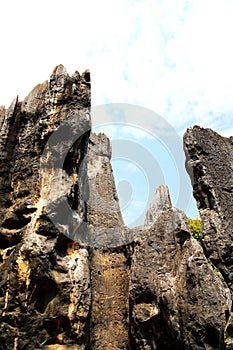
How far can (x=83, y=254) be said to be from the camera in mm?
5664

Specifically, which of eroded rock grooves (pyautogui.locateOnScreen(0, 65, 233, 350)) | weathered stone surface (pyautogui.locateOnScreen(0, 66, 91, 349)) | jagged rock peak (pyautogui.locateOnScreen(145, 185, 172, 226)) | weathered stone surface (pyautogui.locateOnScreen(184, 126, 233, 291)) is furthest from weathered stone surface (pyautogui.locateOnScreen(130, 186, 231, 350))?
jagged rock peak (pyautogui.locateOnScreen(145, 185, 172, 226))

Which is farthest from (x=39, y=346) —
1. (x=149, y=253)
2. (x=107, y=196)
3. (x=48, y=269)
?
(x=107, y=196)

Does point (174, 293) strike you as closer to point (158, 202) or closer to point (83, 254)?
point (83, 254)

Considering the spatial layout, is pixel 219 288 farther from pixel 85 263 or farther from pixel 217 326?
pixel 85 263

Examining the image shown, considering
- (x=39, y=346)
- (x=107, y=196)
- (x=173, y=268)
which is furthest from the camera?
(x=107, y=196)

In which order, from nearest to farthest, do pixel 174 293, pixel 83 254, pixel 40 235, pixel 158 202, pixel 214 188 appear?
pixel 40 235 < pixel 174 293 < pixel 83 254 < pixel 214 188 < pixel 158 202

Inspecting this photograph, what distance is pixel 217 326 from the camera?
4941 mm

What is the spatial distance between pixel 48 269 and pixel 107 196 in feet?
13.5

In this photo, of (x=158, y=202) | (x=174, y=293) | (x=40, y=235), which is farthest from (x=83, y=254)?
(x=158, y=202)

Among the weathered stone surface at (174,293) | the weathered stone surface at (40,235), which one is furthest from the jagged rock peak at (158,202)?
the weathered stone surface at (40,235)

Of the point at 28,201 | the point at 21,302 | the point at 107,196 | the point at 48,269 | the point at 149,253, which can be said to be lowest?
the point at 21,302

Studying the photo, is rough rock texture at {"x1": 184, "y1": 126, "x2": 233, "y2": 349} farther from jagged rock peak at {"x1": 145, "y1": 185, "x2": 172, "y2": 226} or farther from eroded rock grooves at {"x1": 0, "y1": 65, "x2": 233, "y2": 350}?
jagged rock peak at {"x1": 145, "y1": 185, "x2": 172, "y2": 226}

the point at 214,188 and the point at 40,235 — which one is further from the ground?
the point at 214,188

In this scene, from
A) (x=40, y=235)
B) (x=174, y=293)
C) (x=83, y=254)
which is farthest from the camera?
(x=83, y=254)
